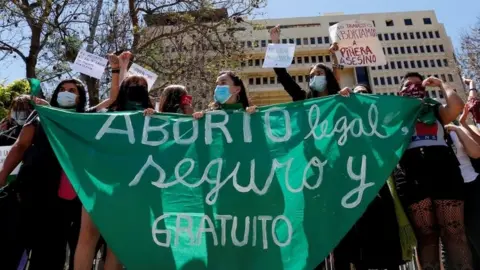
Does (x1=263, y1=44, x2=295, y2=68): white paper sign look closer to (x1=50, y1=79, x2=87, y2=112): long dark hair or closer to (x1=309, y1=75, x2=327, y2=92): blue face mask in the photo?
(x1=309, y1=75, x2=327, y2=92): blue face mask

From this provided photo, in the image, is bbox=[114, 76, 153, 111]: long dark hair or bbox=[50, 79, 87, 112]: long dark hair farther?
bbox=[50, 79, 87, 112]: long dark hair

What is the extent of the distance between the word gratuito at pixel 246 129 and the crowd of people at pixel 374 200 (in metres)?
0.11

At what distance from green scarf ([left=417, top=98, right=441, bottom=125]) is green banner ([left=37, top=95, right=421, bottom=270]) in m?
0.05

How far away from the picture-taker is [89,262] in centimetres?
287

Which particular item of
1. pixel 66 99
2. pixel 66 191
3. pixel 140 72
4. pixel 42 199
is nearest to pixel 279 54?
pixel 140 72

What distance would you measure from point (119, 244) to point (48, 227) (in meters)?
0.70

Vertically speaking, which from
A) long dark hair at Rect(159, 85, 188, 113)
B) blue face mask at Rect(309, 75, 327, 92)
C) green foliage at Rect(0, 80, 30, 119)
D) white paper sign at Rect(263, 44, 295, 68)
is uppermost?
green foliage at Rect(0, 80, 30, 119)

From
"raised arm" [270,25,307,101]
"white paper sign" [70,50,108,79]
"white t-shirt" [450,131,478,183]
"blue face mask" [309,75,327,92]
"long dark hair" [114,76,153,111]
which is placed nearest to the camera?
"white t-shirt" [450,131,478,183]

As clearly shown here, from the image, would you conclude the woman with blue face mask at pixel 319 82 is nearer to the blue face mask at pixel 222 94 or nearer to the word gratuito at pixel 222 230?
the blue face mask at pixel 222 94

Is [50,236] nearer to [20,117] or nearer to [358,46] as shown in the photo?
[20,117]

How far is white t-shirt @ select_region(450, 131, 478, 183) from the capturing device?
334 centimetres

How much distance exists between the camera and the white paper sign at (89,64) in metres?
3.92

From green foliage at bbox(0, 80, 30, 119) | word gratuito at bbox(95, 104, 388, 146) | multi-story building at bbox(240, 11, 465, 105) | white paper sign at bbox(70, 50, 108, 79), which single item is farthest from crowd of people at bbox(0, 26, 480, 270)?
multi-story building at bbox(240, 11, 465, 105)

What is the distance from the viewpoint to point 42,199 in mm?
3166
